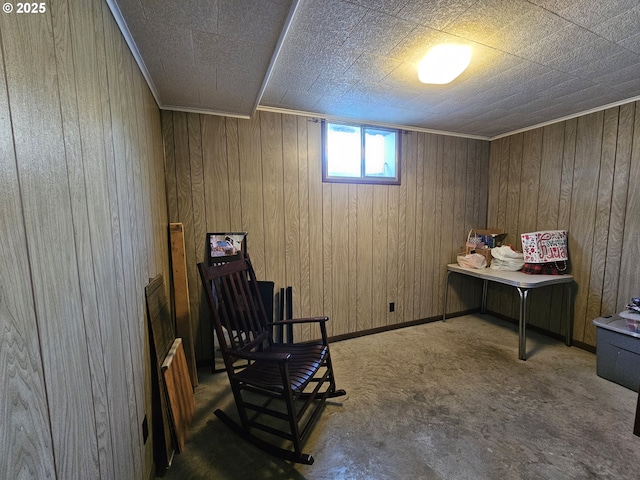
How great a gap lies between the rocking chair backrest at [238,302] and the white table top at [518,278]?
2.37 metres

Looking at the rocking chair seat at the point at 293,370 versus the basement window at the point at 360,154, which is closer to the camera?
the rocking chair seat at the point at 293,370

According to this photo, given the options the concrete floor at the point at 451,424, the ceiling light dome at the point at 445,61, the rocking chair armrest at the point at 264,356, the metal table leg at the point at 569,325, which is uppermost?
the ceiling light dome at the point at 445,61

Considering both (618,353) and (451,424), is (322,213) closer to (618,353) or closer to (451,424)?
(451,424)

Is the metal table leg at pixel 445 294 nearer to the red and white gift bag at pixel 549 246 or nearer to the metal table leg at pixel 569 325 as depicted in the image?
the red and white gift bag at pixel 549 246

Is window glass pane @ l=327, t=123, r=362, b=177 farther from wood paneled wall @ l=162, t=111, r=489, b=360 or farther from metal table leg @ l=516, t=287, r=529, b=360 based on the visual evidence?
metal table leg @ l=516, t=287, r=529, b=360

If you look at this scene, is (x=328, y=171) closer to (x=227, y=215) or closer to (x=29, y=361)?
(x=227, y=215)

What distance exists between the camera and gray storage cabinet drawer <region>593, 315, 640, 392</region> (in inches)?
82.6

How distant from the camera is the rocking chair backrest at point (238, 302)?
187 centimetres

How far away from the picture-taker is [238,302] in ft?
6.43

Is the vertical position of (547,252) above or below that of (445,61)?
below

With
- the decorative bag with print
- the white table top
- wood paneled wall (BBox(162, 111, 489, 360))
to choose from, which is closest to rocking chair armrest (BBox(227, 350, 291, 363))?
wood paneled wall (BBox(162, 111, 489, 360))

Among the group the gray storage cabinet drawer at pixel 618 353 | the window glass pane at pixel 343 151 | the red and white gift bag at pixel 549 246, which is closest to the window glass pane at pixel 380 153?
the window glass pane at pixel 343 151

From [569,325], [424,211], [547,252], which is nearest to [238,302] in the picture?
[424,211]

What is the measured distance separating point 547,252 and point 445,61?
2390 mm
